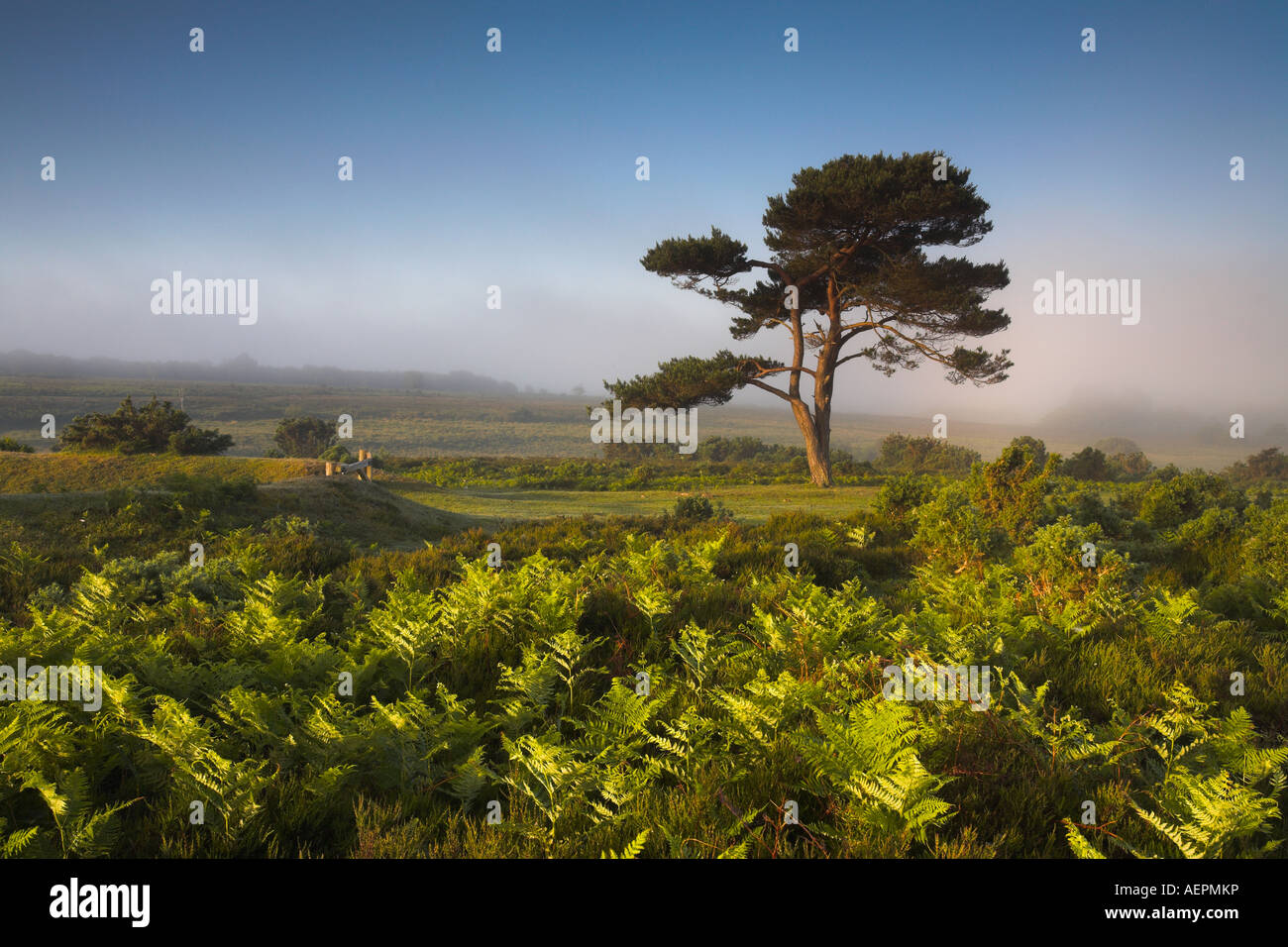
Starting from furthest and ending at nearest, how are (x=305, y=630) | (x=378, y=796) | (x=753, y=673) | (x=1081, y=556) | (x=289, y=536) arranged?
(x=289, y=536)
(x=1081, y=556)
(x=305, y=630)
(x=753, y=673)
(x=378, y=796)

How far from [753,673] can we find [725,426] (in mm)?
96037

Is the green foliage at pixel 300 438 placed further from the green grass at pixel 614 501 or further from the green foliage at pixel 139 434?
the green grass at pixel 614 501

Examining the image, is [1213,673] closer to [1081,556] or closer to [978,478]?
[1081,556]

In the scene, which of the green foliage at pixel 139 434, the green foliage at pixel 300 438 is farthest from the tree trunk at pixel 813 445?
the green foliage at pixel 300 438

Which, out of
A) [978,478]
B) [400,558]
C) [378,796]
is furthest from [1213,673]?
[400,558]

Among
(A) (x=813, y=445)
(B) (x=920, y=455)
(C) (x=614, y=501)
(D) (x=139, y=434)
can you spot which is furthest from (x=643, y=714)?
(B) (x=920, y=455)

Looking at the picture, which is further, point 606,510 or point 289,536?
point 606,510

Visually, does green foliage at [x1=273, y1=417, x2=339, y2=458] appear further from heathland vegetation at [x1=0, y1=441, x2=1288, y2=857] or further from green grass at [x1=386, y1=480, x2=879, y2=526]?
heathland vegetation at [x1=0, y1=441, x2=1288, y2=857]

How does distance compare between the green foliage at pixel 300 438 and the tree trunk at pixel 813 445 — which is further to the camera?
the green foliage at pixel 300 438

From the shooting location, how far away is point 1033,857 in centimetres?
244

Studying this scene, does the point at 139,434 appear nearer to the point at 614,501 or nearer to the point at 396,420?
the point at 614,501

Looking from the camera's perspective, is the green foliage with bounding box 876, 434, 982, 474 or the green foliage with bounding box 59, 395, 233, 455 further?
the green foliage with bounding box 876, 434, 982, 474

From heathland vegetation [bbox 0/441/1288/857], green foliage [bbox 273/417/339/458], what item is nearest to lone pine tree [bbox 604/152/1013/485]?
heathland vegetation [bbox 0/441/1288/857]

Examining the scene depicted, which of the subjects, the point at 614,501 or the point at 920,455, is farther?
the point at 920,455
